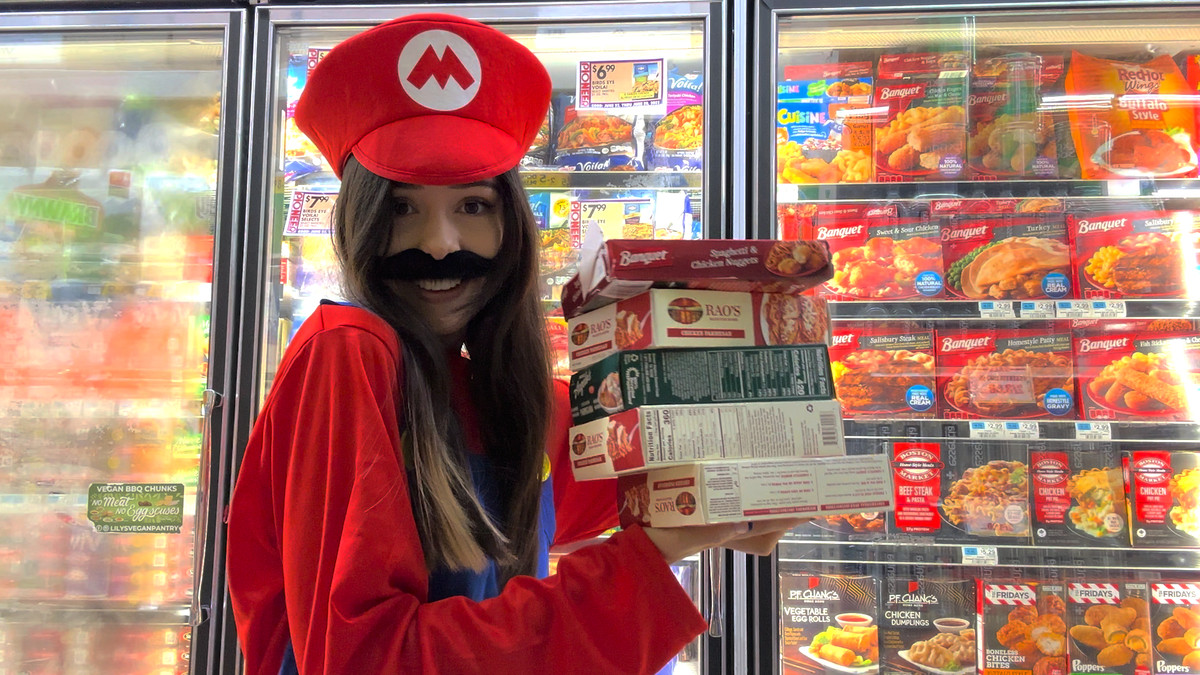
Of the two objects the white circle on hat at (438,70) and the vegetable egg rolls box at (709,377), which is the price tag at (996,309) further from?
the white circle on hat at (438,70)

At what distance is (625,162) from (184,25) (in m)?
1.13

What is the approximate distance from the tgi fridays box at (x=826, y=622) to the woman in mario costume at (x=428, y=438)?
1.09 meters

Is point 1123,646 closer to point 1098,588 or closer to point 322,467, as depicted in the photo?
point 1098,588

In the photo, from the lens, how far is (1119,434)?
1.92 m

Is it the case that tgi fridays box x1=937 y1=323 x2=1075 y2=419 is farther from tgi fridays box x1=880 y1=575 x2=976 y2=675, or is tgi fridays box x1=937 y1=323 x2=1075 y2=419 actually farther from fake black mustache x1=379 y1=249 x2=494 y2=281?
fake black mustache x1=379 y1=249 x2=494 y2=281

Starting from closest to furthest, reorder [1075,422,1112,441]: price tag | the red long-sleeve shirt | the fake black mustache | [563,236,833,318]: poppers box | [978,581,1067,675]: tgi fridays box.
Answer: the red long-sleeve shirt, [563,236,833,318]: poppers box, the fake black mustache, [1075,422,1112,441]: price tag, [978,581,1067,675]: tgi fridays box

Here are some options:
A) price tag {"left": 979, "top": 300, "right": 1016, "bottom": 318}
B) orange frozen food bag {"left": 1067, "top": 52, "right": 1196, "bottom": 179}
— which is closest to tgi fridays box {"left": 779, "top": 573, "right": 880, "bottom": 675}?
price tag {"left": 979, "top": 300, "right": 1016, "bottom": 318}

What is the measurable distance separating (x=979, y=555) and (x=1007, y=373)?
468 millimetres

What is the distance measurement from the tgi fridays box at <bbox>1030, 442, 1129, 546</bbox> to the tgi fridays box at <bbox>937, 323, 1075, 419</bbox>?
128 millimetres

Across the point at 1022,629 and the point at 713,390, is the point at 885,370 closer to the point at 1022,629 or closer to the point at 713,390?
the point at 1022,629

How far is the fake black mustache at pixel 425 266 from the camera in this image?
3.53 ft

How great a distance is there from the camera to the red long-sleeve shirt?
0.87m

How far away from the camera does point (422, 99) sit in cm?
101

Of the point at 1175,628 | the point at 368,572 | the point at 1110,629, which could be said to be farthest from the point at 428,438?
the point at 1175,628
